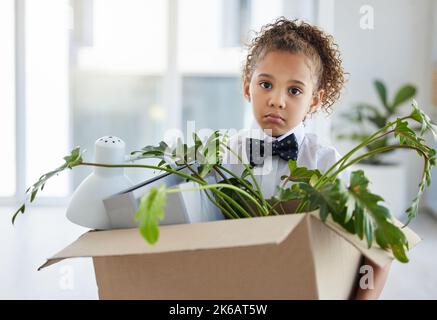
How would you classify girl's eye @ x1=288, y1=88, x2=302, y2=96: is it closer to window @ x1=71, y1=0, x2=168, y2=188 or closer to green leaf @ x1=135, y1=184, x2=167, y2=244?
green leaf @ x1=135, y1=184, x2=167, y2=244

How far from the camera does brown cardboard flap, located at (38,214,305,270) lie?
0.66 metres

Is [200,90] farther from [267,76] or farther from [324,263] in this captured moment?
[324,263]

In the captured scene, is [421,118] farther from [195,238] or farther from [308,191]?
[195,238]

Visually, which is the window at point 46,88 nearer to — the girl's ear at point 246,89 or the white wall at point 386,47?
the white wall at point 386,47

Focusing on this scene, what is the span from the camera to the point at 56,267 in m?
3.23

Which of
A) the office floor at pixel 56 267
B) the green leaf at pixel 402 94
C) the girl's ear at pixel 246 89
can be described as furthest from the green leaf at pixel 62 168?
the green leaf at pixel 402 94

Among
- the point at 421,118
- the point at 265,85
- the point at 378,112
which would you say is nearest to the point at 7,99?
the point at 378,112

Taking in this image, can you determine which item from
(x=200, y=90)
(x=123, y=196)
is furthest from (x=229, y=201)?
(x=200, y=90)

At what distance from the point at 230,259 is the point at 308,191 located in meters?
0.12

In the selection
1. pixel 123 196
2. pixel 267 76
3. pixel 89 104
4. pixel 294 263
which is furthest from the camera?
pixel 89 104

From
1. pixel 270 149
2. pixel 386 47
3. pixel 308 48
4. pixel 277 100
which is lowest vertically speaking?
pixel 270 149

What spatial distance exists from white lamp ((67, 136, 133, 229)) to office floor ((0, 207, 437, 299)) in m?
1.41

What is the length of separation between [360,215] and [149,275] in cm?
26

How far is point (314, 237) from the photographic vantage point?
0.71m
